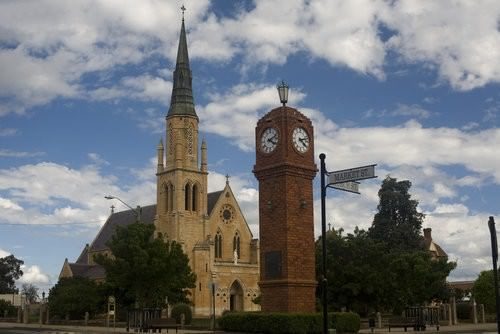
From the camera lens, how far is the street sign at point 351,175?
18766 mm

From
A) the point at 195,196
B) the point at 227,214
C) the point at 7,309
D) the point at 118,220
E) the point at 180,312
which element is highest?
the point at 195,196

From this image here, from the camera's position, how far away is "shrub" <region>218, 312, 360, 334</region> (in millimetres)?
26578

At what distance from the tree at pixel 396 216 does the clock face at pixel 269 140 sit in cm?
4977

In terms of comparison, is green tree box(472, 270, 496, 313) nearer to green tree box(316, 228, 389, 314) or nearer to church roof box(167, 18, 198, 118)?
green tree box(316, 228, 389, 314)

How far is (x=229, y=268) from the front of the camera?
270ft

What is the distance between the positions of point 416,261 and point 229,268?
29.9 meters

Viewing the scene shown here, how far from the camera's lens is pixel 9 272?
129 m

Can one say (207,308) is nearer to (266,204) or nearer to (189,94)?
(189,94)

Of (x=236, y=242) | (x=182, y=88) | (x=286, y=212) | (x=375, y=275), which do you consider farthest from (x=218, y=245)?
(x=286, y=212)

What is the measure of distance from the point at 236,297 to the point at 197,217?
11.4 m

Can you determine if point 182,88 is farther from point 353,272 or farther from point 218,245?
point 353,272

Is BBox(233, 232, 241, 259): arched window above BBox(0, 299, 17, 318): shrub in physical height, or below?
above

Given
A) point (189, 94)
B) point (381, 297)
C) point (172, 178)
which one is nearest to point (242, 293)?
point (172, 178)

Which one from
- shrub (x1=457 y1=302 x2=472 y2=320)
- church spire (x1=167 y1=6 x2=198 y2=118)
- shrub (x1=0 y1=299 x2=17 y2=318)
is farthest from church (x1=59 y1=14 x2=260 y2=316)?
shrub (x1=457 y1=302 x2=472 y2=320)
